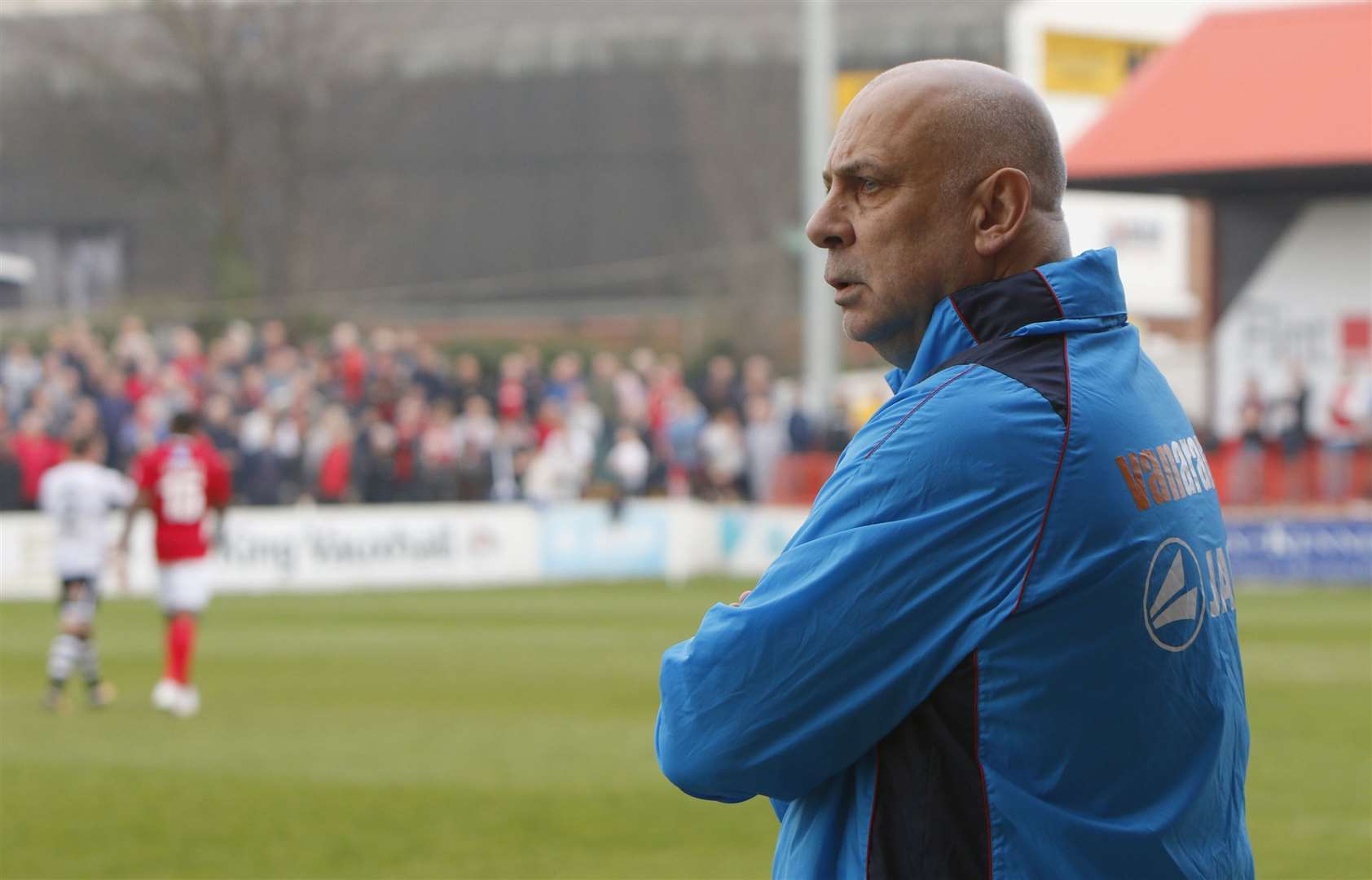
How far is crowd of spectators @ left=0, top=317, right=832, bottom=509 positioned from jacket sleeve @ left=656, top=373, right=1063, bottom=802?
71.6 feet

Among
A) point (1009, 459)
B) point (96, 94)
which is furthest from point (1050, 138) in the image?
point (96, 94)

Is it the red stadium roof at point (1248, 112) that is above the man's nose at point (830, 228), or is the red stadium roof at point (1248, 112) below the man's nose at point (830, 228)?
above

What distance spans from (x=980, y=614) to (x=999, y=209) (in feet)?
1.66

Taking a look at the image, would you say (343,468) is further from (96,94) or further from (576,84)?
(576,84)

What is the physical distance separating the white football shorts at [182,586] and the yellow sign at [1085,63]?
20238 millimetres

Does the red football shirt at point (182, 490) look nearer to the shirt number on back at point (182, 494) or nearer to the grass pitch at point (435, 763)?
the shirt number on back at point (182, 494)

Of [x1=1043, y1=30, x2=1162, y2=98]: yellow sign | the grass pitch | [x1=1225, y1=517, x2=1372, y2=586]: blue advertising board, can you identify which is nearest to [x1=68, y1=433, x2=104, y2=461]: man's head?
the grass pitch

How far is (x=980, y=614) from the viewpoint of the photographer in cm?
212

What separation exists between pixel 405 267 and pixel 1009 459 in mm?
46245

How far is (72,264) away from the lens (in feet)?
157

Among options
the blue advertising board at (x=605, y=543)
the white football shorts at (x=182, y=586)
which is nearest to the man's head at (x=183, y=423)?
the white football shorts at (x=182, y=586)

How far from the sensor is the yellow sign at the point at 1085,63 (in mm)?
31062

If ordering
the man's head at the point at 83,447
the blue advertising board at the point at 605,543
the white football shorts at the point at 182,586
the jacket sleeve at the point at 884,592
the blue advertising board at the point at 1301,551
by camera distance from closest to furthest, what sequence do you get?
the jacket sleeve at the point at 884,592 → the white football shorts at the point at 182,586 → the man's head at the point at 83,447 → the blue advertising board at the point at 1301,551 → the blue advertising board at the point at 605,543

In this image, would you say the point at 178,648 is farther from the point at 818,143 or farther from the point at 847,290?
the point at 818,143
